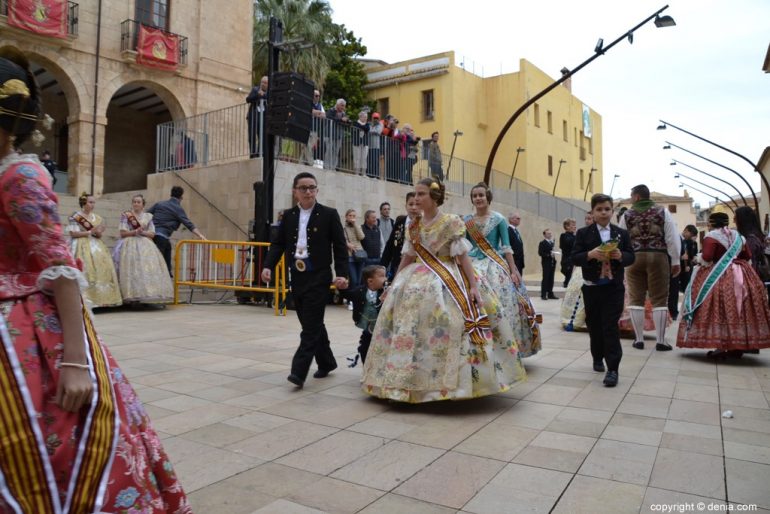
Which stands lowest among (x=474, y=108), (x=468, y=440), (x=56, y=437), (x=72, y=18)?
(x=468, y=440)

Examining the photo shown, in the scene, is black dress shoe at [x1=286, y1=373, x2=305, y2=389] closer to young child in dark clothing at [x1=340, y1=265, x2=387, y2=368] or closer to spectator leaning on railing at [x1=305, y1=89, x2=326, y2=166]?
young child in dark clothing at [x1=340, y1=265, x2=387, y2=368]

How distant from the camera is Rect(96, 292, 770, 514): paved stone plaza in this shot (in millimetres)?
2781

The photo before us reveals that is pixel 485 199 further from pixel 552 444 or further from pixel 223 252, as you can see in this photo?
pixel 223 252

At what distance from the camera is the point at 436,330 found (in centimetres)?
433

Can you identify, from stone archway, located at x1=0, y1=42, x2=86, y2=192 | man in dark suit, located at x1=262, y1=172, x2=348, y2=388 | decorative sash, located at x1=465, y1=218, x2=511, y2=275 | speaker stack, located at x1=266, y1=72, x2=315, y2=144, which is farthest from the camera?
stone archway, located at x1=0, y1=42, x2=86, y2=192

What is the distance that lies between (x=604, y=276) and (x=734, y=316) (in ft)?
6.91

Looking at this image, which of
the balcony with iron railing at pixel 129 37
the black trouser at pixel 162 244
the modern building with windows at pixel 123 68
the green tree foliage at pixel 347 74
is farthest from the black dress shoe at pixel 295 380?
the green tree foliage at pixel 347 74

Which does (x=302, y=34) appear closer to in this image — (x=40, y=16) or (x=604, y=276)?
(x=40, y=16)

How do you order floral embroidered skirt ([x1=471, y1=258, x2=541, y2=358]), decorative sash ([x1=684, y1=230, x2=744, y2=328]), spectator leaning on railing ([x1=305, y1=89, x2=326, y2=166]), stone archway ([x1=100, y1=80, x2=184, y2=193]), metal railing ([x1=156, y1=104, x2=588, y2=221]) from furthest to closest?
stone archway ([x1=100, y1=80, x2=184, y2=193]), spectator leaning on railing ([x1=305, y1=89, x2=326, y2=166]), metal railing ([x1=156, y1=104, x2=588, y2=221]), decorative sash ([x1=684, y1=230, x2=744, y2=328]), floral embroidered skirt ([x1=471, y1=258, x2=541, y2=358])

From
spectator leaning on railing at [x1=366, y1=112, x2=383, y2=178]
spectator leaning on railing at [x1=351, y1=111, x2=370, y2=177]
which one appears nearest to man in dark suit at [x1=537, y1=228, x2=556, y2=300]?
spectator leaning on railing at [x1=366, y1=112, x2=383, y2=178]

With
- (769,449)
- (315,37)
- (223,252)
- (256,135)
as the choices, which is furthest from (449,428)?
(315,37)

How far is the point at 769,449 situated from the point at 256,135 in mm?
11418

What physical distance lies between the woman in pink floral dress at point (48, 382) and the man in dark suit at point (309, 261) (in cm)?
308

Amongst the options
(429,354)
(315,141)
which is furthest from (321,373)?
(315,141)
